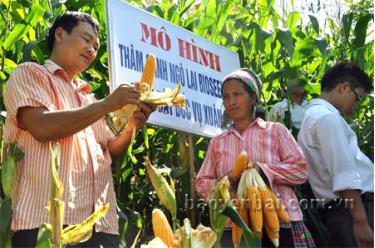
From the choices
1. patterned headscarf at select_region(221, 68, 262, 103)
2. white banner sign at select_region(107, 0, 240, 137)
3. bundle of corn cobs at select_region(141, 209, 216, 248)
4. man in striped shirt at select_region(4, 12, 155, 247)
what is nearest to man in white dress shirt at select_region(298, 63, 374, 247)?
patterned headscarf at select_region(221, 68, 262, 103)

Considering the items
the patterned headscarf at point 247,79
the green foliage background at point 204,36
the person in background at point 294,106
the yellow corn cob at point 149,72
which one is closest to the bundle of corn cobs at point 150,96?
the yellow corn cob at point 149,72

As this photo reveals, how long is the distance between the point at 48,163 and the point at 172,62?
2.42 ft

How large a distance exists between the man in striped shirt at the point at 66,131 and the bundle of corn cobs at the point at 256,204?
30 centimetres

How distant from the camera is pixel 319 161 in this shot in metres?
2.05

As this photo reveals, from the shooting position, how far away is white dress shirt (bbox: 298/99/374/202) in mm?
1960

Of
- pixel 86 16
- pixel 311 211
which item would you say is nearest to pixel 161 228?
pixel 86 16

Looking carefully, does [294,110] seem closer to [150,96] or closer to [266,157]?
[266,157]

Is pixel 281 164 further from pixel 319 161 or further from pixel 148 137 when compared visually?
pixel 148 137

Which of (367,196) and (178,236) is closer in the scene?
(178,236)

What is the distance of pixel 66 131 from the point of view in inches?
57.7

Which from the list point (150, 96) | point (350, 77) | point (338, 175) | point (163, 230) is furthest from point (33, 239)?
point (350, 77)

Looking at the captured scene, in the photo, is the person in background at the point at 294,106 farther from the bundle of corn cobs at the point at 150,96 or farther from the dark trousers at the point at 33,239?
the dark trousers at the point at 33,239

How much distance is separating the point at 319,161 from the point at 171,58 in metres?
0.59

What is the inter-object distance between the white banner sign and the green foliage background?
8.8 inches
